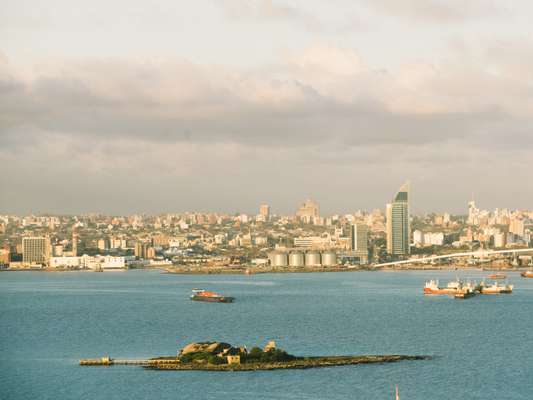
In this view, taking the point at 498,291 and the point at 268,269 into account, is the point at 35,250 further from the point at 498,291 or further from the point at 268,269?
the point at 498,291

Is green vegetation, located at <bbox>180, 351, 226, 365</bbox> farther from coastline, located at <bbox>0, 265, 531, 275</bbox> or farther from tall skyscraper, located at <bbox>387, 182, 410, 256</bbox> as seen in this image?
tall skyscraper, located at <bbox>387, 182, 410, 256</bbox>

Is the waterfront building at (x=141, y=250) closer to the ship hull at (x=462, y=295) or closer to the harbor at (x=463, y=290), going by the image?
the harbor at (x=463, y=290)

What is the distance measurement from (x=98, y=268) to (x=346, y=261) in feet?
60.6

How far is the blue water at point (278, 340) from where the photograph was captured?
18344 millimetres

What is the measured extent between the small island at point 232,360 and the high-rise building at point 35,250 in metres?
64.6

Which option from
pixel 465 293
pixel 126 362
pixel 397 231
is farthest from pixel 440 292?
pixel 397 231

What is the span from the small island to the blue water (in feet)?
1.24

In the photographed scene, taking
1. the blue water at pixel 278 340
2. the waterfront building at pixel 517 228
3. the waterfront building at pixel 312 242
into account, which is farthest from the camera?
the waterfront building at pixel 517 228

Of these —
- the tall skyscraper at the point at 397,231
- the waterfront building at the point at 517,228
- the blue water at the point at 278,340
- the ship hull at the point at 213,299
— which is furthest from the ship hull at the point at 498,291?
the waterfront building at the point at 517,228

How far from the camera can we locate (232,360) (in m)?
20.5

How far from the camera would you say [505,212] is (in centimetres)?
13100

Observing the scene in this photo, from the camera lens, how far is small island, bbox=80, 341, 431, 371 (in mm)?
20234

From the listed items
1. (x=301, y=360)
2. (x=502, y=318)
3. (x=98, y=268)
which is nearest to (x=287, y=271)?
(x=98, y=268)

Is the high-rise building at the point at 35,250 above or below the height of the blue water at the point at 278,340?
above
